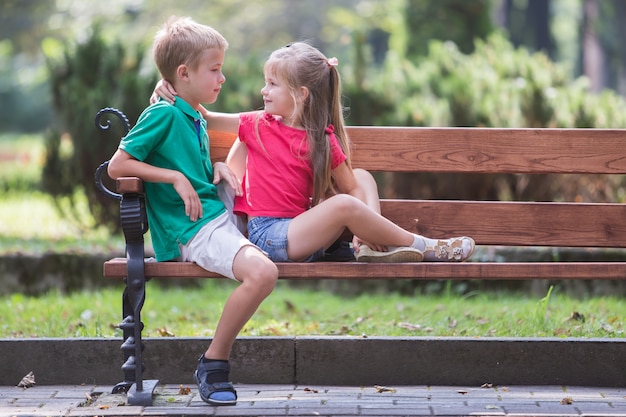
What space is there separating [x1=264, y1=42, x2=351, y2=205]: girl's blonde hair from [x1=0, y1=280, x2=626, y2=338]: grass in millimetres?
908

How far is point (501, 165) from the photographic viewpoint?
14.6 ft

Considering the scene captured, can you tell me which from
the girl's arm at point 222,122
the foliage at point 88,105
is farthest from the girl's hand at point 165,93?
the foliage at point 88,105

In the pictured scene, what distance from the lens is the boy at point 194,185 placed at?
145 inches

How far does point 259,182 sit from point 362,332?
1134mm

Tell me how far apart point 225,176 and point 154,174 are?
0.36 metres

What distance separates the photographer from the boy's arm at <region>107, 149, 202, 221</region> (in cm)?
379

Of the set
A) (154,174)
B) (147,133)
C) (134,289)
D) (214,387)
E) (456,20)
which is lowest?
(214,387)

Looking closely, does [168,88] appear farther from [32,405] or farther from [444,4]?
[444,4]

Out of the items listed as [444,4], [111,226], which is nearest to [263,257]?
[111,226]

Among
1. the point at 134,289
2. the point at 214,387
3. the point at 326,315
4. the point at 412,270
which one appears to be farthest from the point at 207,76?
the point at 326,315

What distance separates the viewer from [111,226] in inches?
349

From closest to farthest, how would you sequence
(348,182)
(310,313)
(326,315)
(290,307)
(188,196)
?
1. (188,196)
2. (348,182)
3. (326,315)
4. (310,313)
5. (290,307)

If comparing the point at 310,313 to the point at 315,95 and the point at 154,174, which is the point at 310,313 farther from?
the point at 154,174

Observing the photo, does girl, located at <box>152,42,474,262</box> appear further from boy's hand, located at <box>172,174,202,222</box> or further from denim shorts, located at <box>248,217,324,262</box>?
boy's hand, located at <box>172,174,202,222</box>
